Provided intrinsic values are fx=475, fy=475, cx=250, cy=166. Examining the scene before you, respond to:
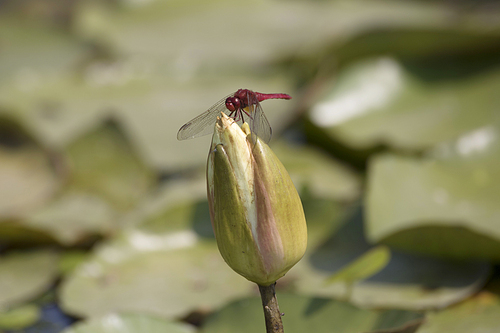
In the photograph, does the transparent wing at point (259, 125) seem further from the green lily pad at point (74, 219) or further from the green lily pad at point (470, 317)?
the green lily pad at point (74, 219)

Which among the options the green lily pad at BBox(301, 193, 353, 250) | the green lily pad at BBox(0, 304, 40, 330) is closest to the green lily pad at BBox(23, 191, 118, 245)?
the green lily pad at BBox(0, 304, 40, 330)

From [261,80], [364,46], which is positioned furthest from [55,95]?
[364,46]

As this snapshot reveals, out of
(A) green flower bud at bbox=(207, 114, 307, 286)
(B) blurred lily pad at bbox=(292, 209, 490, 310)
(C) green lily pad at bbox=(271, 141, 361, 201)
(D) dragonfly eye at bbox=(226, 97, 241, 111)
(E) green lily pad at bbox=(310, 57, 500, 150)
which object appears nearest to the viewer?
(A) green flower bud at bbox=(207, 114, 307, 286)

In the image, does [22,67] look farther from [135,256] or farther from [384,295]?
[384,295]

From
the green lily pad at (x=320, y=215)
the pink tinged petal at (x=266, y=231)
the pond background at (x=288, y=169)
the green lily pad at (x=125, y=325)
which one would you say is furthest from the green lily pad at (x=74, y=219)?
the pink tinged petal at (x=266, y=231)

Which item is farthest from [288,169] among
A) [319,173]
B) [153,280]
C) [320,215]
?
[153,280]

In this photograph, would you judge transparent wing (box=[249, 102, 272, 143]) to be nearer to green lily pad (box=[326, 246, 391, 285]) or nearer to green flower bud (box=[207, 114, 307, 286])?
green flower bud (box=[207, 114, 307, 286])
